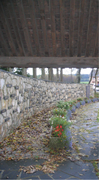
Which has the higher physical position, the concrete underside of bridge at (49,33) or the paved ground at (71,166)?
the concrete underside of bridge at (49,33)

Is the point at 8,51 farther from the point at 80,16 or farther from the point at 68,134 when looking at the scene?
the point at 68,134

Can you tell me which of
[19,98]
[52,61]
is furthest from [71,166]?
[19,98]

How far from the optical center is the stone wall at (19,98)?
4449 mm

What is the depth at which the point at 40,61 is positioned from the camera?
4.67 metres

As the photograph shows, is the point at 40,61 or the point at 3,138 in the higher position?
the point at 40,61

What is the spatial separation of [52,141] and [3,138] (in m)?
1.34

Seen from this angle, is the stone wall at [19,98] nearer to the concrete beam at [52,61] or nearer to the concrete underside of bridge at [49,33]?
the concrete beam at [52,61]

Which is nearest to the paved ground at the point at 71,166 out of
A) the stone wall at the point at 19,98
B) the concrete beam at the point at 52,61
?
the stone wall at the point at 19,98

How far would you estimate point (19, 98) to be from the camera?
5.80 meters

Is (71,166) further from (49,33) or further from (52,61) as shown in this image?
(49,33)

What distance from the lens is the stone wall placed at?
445 cm

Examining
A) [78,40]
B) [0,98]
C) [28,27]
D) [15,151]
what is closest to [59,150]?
[15,151]

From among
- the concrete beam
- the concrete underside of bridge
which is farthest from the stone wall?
the concrete underside of bridge

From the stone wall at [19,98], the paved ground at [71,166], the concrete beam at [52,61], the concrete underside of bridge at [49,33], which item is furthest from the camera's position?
the concrete beam at [52,61]
